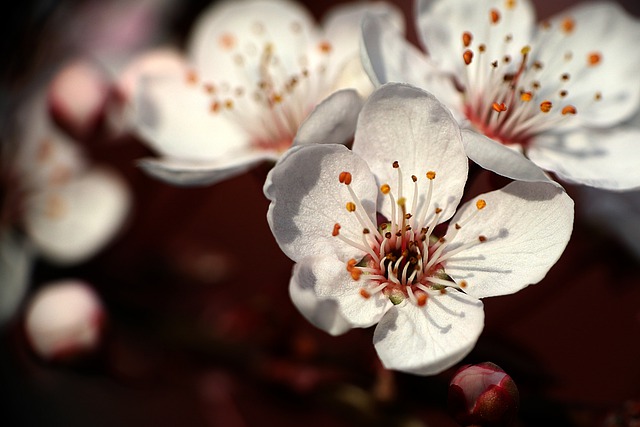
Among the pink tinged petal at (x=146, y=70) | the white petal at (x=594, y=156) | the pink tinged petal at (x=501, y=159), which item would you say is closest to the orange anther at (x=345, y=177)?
the pink tinged petal at (x=501, y=159)

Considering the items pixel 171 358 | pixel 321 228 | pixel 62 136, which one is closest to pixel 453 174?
pixel 321 228

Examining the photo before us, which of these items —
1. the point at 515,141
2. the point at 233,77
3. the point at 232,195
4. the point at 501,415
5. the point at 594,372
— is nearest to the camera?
the point at 501,415

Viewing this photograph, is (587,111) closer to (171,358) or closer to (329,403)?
(329,403)

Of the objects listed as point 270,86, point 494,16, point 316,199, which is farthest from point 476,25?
point 316,199

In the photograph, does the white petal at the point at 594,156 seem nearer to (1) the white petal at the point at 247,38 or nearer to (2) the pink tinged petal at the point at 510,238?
(2) the pink tinged petal at the point at 510,238

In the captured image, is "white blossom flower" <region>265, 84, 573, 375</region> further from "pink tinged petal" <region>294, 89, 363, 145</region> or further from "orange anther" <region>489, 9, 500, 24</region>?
"orange anther" <region>489, 9, 500, 24</region>
